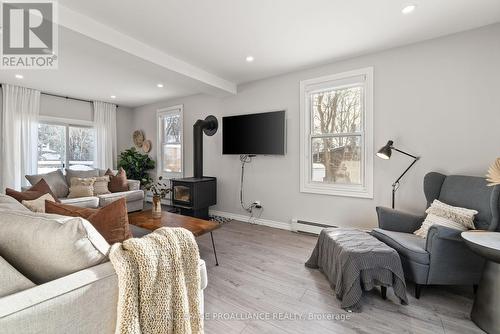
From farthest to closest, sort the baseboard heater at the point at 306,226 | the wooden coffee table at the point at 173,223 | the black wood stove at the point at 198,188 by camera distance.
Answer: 1. the black wood stove at the point at 198,188
2. the baseboard heater at the point at 306,226
3. the wooden coffee table at the point at 173,223

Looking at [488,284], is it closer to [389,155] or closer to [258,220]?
[389,155]

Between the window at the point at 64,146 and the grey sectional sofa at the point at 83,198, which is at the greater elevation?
the window at the point at 64,146

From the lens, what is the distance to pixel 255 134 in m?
3.81

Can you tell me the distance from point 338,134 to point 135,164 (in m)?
4.52

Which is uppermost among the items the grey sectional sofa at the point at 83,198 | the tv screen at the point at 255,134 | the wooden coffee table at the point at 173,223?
the tv screen at the point at 255,134

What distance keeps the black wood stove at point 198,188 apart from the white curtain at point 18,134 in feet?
9.26

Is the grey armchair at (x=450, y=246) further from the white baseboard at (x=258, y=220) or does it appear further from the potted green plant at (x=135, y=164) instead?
the potted green plant at (x=135, y=164)

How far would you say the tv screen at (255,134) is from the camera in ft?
11.8

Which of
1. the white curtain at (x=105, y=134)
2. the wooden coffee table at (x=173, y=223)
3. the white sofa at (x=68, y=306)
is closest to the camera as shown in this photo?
the white sofa at (x=68, y=306)

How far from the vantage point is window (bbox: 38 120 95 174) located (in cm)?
468

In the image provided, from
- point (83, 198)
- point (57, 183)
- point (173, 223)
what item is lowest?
point (173, 223)

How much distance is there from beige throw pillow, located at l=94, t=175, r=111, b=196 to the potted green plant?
112 cm

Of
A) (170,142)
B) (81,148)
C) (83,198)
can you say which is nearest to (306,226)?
(83,198)

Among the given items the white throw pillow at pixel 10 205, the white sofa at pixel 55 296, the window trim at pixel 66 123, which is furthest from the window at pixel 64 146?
the white sofa at pixel 55 296
